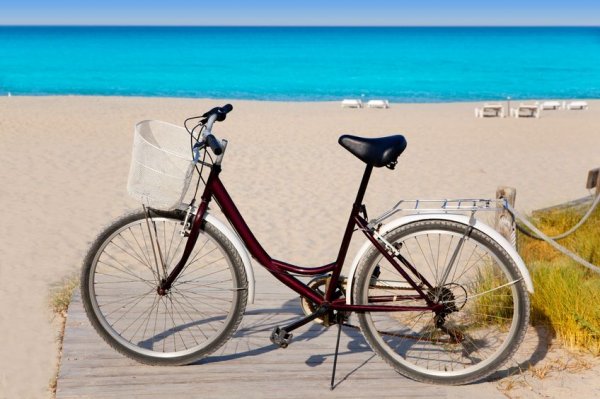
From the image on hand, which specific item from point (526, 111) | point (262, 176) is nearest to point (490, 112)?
point (526, 111)

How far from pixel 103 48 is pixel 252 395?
9087 cm

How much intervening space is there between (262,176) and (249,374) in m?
8.54

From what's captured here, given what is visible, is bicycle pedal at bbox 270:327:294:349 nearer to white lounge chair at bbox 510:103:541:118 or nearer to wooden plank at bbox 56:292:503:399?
wooden plank at bbox 56:292:503:399

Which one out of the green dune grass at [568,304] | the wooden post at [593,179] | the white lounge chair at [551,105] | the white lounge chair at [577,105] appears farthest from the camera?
the white lounge chair at [577,105]

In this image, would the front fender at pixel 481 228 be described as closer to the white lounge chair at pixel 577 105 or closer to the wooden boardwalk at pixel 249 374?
the wooden boardwalk at pixel 249 374

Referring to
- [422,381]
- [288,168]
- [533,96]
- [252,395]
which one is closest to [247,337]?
[252,395]

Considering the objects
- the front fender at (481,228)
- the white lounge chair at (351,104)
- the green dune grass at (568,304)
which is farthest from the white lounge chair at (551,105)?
the front fender at (481,228)

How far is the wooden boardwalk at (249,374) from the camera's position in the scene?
3771 mm

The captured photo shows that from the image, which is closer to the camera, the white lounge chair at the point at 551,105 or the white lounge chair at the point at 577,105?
the white lounge chair at the point at 551,105

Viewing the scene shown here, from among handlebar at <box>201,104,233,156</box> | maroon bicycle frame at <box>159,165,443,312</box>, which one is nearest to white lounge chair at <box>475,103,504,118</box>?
maroon bicycle frame at <box>159,165,443,312</box>

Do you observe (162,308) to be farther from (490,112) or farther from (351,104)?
(351,104)

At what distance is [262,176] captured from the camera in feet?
40.7

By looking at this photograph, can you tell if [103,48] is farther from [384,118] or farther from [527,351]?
[527,351]

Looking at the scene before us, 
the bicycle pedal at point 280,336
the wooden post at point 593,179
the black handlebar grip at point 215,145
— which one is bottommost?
the bicycle pedal at point 280,336
